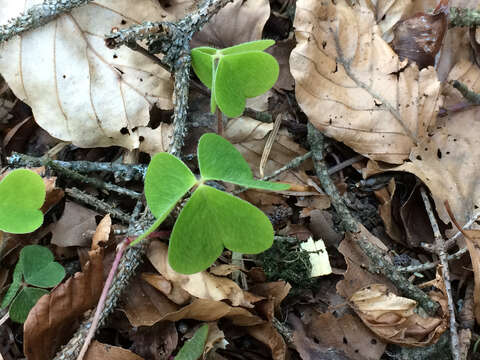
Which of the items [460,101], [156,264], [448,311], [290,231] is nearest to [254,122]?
[290,231]

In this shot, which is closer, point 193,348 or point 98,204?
point 193,348

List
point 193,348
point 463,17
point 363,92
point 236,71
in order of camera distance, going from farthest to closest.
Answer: point 463,17 < point 363,92 < point 236,71 < point 193,348

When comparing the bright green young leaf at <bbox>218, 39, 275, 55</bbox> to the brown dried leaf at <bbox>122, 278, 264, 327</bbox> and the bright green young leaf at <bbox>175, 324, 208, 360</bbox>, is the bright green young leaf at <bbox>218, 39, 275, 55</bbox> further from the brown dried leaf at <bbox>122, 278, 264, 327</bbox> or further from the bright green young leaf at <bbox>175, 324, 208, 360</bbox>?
the bright green young leaf at <bbox>175, 324, 208, 360</bbox>

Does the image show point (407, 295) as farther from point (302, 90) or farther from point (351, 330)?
point (302, 90)

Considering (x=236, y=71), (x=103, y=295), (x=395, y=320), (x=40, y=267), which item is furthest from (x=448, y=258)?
(x=40, y=267)

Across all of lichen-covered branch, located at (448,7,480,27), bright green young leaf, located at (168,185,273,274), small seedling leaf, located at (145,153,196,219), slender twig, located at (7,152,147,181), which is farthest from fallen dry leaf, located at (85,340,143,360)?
lichen-covered branch, located at (448,7,480,27)

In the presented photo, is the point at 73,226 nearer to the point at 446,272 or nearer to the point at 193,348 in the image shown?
the point at 193,348
